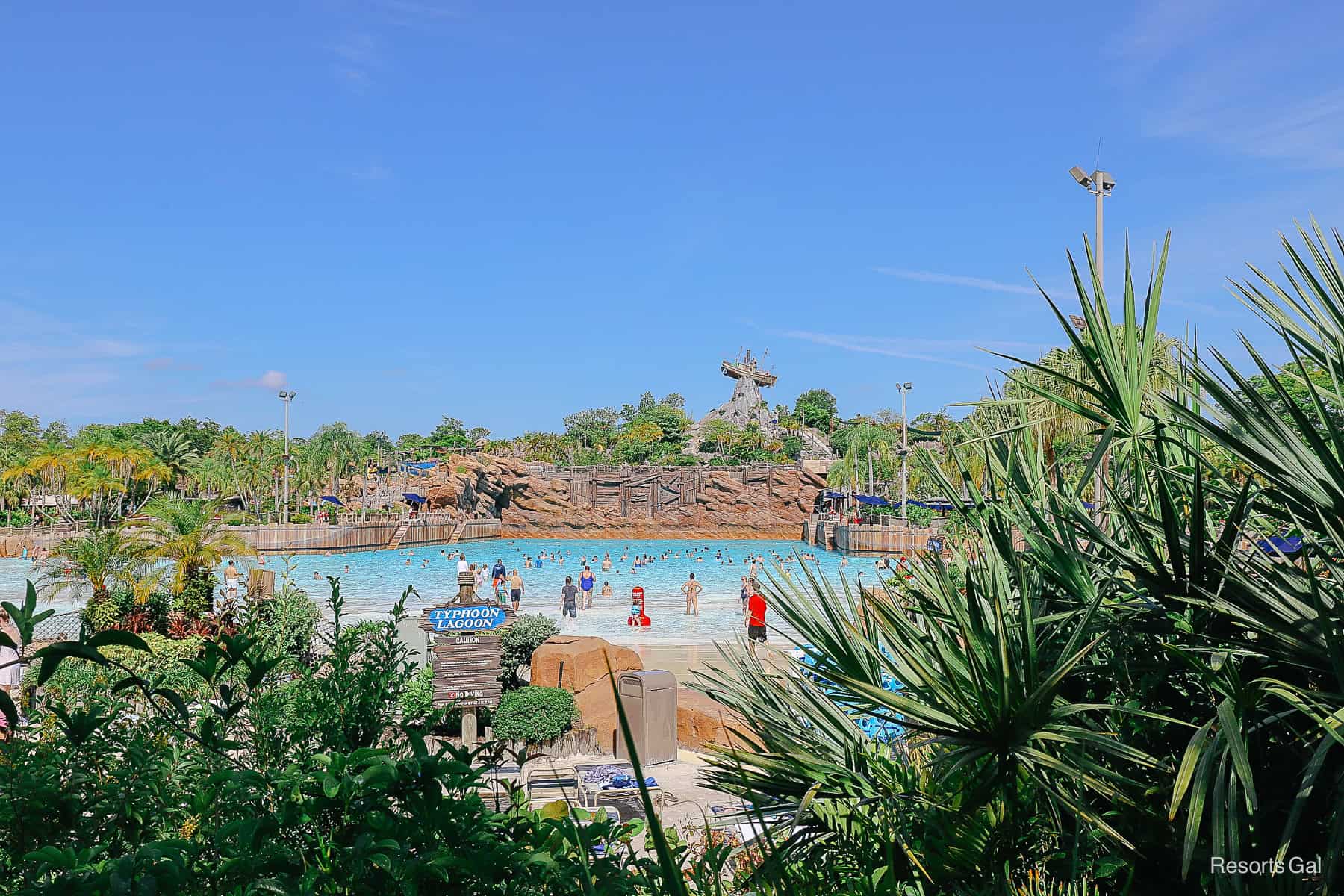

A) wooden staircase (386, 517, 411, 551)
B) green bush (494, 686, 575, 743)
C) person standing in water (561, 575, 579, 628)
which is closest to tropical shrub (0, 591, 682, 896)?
green bush (494, 686, 575, 743)

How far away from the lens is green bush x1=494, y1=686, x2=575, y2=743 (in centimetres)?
1261

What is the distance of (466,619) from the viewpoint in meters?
12.2

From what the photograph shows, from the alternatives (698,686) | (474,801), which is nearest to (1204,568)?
(698,686)

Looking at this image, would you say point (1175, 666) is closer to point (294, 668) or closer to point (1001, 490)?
point (1001, 490)

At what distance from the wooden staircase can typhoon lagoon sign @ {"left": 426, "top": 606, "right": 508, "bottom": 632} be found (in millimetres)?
49950

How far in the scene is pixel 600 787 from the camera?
10.7 meters

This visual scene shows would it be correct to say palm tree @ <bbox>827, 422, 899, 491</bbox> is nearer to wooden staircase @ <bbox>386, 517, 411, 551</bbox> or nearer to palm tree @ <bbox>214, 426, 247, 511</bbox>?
wooden staircase @ <bbox>386, 517, 411, 551</bbox>

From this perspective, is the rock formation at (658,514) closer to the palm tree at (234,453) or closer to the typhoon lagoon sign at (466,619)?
the palm tree at (234,453)

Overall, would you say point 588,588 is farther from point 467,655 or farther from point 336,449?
point 336,449

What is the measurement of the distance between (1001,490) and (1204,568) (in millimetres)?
1473

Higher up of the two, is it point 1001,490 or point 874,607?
point 1001,490

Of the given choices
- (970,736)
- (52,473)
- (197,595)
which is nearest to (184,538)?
(197,595)

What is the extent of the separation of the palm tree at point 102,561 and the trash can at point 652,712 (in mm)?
11143

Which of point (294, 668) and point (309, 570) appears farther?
point (309, 570)
